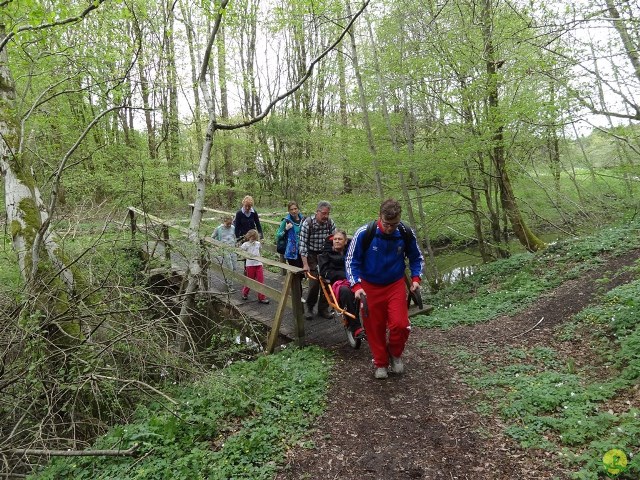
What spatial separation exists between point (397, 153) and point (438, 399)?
6204mm

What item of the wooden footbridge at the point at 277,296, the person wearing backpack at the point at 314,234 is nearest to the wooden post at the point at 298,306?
the wooden footbridge at the point at 277,296

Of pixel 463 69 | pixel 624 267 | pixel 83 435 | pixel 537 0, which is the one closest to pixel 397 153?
pixel 463 69

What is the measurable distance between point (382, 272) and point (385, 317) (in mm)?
536

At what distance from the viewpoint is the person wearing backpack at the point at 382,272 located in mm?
4289

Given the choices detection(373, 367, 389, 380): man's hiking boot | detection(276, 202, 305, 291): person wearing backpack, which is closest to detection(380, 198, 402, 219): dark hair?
detection(373, 367, 389, 380): man's hiking boot

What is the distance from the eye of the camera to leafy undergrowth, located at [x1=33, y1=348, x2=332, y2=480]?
132 inches

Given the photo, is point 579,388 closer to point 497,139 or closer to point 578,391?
point 578,391

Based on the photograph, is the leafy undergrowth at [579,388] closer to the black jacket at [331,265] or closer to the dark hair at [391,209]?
the black jacket at [331,265]

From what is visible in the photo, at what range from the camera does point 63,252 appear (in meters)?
5.23

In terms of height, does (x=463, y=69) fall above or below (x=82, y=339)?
above

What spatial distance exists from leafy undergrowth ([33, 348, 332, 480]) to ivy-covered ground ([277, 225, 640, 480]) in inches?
9.7

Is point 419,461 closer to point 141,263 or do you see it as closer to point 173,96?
point 141,263

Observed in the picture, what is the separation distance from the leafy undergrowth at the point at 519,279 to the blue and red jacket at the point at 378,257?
2424 mm

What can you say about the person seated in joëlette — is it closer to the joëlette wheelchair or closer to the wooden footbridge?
the joëlette wheelchair
